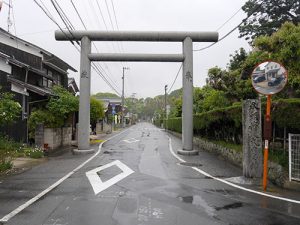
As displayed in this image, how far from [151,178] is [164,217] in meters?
4.13

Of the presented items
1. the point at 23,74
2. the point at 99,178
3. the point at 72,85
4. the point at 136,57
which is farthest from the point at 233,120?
the point at 72,85

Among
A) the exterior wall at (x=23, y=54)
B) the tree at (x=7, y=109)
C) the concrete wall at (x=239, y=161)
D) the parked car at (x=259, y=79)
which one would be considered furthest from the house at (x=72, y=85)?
the parked car at (x=259, y=79)

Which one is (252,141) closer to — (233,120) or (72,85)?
(233,120)

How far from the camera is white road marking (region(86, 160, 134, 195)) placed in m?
8.73

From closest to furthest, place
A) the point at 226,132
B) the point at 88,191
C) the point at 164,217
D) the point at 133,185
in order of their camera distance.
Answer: the point at 164,217 < the point at 88,191 < the point at 133,185 < the point at 226,132

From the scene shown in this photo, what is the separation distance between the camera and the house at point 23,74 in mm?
17719

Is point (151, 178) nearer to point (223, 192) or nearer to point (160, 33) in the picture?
point (223, 192)

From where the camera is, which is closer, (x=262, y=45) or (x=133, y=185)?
(x=133, y=185)

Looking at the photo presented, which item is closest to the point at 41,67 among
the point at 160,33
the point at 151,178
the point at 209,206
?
the point at 160,33

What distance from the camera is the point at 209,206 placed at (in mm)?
6953

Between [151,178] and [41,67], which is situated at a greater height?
[41,67]

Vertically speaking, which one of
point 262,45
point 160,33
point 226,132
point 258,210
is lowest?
point 258,210

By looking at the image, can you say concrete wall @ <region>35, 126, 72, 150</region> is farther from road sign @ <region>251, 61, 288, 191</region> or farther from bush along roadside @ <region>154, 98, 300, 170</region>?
road sign @ <region>251, 61, 288, 191</region>

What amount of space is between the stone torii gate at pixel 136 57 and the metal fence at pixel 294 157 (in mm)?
8268
